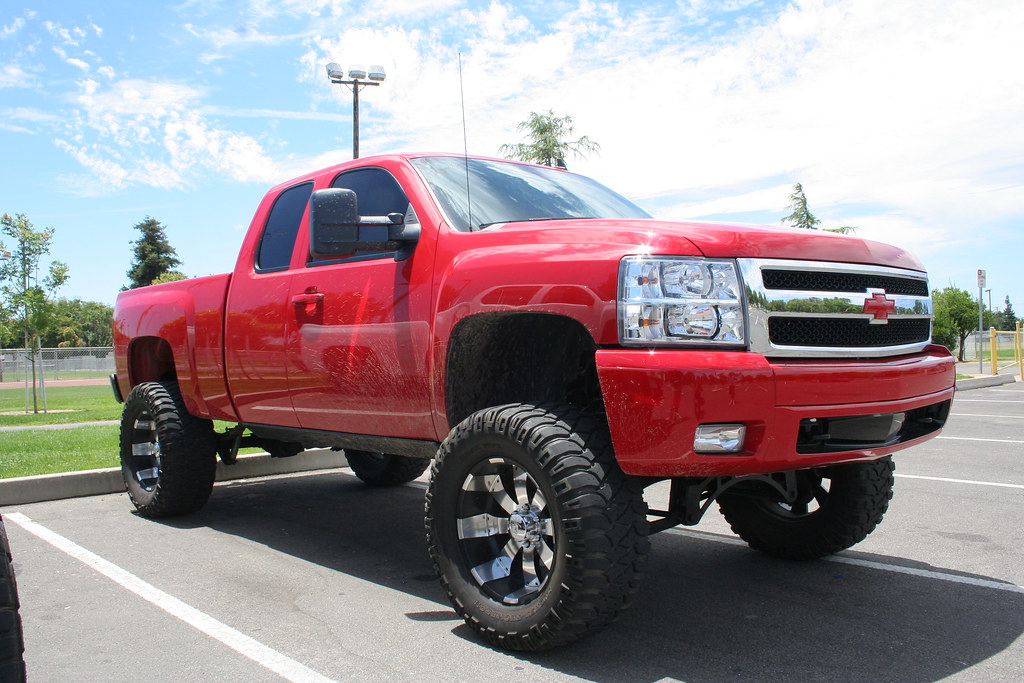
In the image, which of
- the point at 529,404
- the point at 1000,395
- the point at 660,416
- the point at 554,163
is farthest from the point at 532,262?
the point at 1000,395

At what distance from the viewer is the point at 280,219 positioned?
5246 mm

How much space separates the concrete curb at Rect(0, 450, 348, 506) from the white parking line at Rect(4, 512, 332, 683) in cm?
108

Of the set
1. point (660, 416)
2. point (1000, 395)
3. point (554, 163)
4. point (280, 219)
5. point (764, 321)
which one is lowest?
point (1000, 395)

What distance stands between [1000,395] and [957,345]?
30.2 metres

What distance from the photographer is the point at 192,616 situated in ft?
12.7

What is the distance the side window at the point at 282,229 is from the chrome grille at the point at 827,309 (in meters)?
2.86

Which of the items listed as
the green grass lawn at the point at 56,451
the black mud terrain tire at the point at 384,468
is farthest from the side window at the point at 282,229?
the green grass lawn at the point at 56,451

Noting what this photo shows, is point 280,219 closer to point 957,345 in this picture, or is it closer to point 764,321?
point 764,321

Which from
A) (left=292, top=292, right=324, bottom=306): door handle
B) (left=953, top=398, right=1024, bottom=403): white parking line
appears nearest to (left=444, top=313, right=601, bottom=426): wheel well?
(left=292, top=292, right=324, bottom=306): door handle

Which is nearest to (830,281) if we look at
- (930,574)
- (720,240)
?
(720,240)

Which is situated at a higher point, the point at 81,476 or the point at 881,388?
the point at 881,388

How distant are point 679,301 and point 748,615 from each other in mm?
1591

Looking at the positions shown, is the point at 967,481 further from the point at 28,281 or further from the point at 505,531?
the point at 28,281

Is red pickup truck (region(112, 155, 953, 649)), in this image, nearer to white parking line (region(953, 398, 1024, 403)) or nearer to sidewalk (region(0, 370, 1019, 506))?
sidewalk (region(0, 370, 1019, 506))
